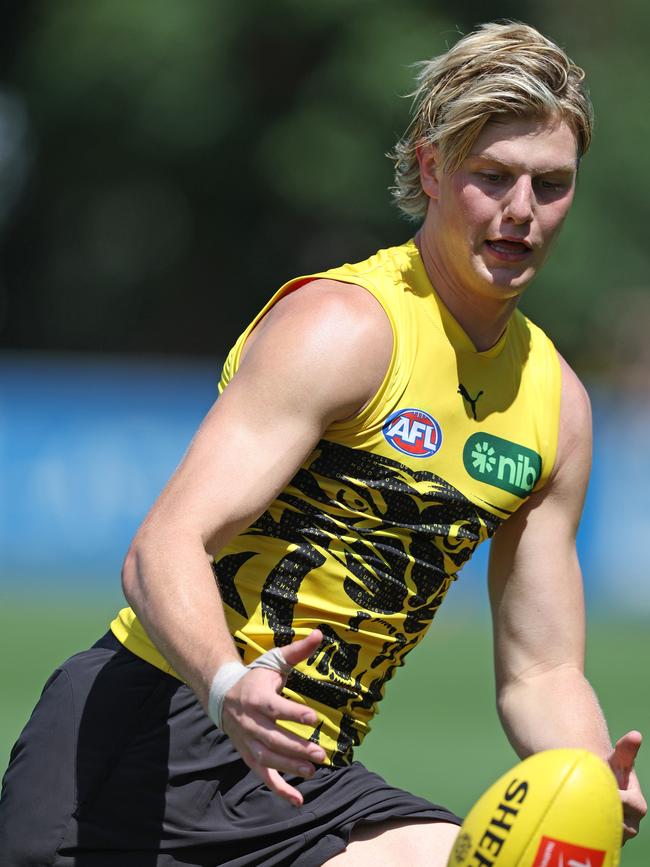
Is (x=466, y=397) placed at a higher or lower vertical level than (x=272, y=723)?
higher

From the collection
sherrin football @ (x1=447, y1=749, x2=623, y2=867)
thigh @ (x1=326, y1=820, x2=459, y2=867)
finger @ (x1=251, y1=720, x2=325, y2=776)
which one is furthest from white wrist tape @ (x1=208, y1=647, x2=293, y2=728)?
thigh @ (x1=326, y1=820, x2=459, y2=867)

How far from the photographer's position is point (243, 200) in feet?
81.2

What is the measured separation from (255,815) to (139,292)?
893 inches

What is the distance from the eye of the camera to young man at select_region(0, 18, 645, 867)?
134 inches

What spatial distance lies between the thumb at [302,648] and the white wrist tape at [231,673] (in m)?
0.02

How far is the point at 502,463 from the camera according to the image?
3.77 m

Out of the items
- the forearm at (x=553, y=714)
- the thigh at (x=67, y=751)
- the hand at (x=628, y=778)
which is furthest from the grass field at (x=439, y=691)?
the thigh at (x=67, y=751)

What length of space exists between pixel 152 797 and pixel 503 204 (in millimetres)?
1625

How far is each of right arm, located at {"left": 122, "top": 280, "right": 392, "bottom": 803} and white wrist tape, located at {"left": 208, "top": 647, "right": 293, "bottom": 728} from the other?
0.02 m

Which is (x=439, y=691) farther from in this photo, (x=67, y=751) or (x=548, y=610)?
(x=67, y=751)

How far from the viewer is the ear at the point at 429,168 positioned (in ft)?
12.4

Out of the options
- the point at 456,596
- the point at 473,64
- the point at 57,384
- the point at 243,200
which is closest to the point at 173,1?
the point at 243,200

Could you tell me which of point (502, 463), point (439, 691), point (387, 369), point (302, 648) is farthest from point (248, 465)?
point (439, 691)

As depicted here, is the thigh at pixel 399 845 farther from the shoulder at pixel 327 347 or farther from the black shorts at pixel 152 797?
the shoulder at pixel 327 347
